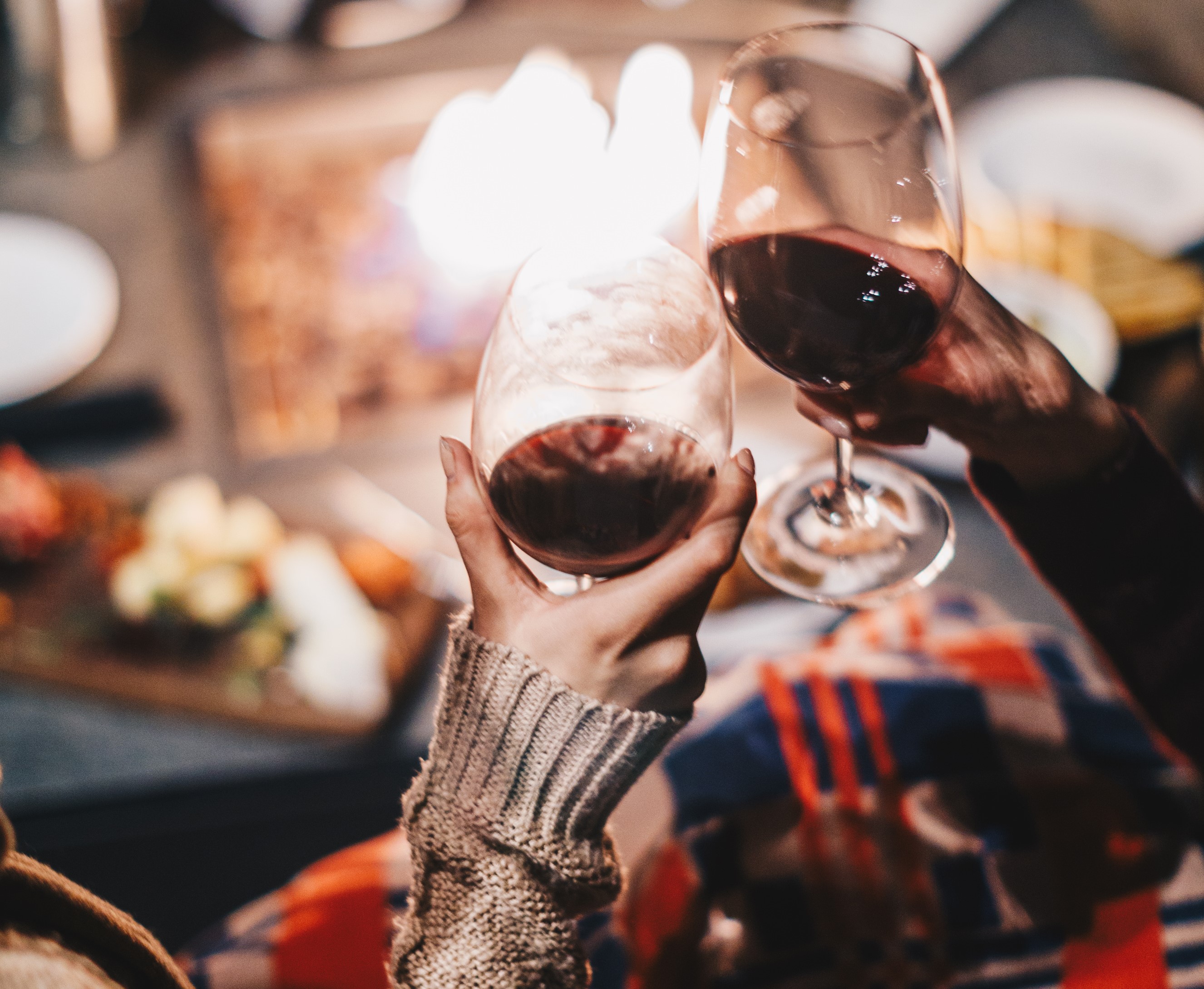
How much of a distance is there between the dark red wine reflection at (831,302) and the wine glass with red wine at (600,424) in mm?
37

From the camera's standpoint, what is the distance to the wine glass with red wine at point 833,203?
52 cm

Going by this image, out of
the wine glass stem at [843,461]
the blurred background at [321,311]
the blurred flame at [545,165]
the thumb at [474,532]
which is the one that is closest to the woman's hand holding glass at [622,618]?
the thumb at [474,532]

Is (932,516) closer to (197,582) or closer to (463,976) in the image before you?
(463,976)

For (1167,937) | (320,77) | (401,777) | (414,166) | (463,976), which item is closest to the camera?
(463,976)

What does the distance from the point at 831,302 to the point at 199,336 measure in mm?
1088

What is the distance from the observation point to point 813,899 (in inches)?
28.5

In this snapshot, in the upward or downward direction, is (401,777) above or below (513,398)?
below

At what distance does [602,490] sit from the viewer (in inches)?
19.9

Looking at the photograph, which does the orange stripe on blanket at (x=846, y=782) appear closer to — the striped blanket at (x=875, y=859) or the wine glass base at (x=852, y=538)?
the striped blanket at (x=875, y=859)

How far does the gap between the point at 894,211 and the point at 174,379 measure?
109cm

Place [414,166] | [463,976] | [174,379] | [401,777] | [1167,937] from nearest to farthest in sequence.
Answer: [463,976], [1167,937], [401,777], [174,379], [414,166]

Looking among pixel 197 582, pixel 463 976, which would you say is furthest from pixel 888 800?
pixel 197 582

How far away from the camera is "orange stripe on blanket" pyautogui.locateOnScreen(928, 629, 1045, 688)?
84 cm

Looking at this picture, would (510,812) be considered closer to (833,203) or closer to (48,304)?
(833,203)
